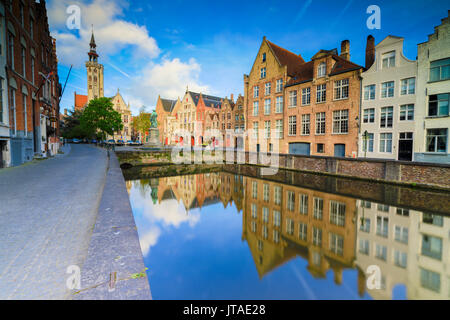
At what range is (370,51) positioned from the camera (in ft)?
66.8

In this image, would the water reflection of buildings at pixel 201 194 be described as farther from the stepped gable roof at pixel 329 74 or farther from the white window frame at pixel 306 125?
the stepped gable roof at pixel 329 74

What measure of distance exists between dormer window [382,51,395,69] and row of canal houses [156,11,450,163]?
0.07 metres

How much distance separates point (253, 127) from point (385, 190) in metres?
20.7

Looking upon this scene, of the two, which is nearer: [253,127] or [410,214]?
[410,214]

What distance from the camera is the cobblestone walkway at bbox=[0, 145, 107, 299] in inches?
97.3

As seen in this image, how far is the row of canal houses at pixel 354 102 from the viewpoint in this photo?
52.4 feet

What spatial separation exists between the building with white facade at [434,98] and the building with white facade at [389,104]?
1.68 feet

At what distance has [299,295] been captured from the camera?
3770 millimetres

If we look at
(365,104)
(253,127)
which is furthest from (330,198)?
(253,127)

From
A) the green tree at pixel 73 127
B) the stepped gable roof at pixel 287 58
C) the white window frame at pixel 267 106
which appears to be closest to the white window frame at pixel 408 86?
the stepped gable roof at pixel 287 58

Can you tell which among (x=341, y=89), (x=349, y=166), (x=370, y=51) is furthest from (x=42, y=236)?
(x=370, y=51)

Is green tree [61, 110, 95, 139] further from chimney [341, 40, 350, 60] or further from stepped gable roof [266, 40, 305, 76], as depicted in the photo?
chimney [341, 40, 350, 60]

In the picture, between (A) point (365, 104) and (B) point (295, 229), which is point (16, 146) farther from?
(A) point (365, 104)
